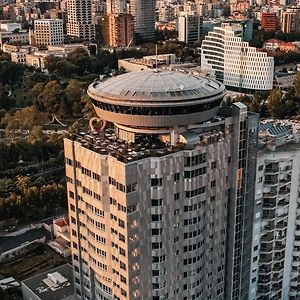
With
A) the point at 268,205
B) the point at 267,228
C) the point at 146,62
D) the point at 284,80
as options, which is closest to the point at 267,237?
the point at 267,228

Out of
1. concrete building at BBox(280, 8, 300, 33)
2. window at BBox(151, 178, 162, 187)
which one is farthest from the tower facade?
window at BBox(151, 178, 162, 187)

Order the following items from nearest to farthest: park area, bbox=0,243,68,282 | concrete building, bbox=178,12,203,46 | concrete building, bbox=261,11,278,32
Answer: park area, bbox=0,243,68,282 < concrete building, bbox=178,12,203,46 < concrete building, bbox=261,11,278,32

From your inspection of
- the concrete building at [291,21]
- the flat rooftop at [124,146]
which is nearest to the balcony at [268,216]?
the flat rooftop at [124,146]

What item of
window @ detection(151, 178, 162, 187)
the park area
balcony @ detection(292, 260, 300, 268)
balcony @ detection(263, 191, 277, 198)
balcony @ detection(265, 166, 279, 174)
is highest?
window @ detection(151, 178, 162, 187)

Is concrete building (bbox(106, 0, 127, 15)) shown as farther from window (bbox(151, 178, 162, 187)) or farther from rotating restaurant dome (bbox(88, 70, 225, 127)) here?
window (bbox(151, 178, 162, 187))

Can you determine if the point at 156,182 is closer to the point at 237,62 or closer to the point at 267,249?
the point at 267,249

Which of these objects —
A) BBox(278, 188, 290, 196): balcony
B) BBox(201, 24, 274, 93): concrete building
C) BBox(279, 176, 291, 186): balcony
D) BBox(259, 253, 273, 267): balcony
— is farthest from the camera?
BBox(201, 24, 274, 93): concrete building

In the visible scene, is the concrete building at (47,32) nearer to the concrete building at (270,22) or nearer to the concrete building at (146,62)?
the concrete building at (146,62)
